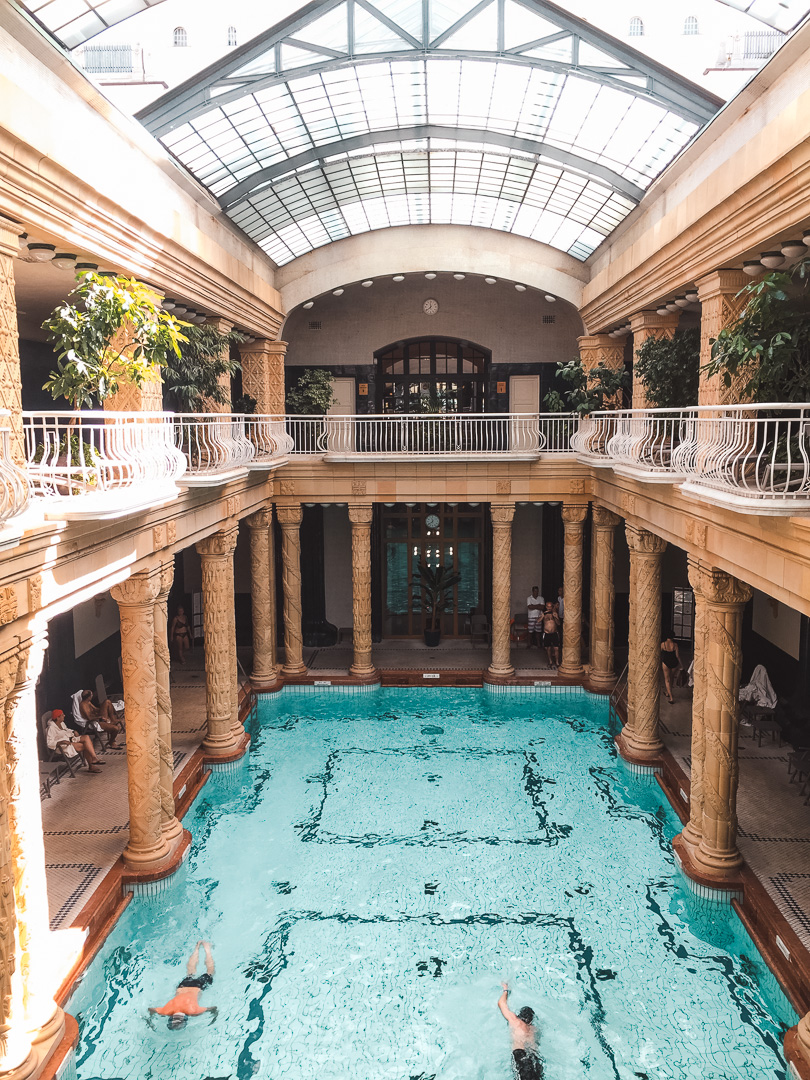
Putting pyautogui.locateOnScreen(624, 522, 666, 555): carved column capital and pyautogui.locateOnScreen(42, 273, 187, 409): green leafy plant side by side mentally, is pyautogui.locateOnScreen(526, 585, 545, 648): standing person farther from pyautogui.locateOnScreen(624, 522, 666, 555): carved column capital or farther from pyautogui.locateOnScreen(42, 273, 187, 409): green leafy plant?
pyautogui.locateOnScreen(42, 273, 187, 409): green leafy plant

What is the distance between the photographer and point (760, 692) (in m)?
13.8

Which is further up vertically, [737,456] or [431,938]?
[737,456]

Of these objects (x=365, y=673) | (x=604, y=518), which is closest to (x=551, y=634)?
(x=604, y=518)

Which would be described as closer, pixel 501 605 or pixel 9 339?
pixel 9 339

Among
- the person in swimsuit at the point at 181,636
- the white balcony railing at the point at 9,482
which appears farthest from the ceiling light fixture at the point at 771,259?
the person in swimsuit at the point at 181,636

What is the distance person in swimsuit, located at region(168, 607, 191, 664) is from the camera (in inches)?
735

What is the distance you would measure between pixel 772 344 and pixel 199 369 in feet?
25.5

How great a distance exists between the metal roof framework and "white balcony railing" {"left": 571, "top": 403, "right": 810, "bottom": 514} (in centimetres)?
Result: 667

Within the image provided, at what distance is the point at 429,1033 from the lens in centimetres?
750

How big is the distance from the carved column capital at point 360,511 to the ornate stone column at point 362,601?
106 mm

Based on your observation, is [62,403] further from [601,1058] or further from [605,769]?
[601,1058]

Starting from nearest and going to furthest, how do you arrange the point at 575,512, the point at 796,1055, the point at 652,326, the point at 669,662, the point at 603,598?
the point at 796,1055, the point at 652,326, the point at 603,598, the point at 669,662, the point at 575,512

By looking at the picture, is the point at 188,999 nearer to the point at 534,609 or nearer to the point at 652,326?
the point at 652,326

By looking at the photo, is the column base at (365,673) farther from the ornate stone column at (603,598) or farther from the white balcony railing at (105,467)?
the white balcony railing at (105,467)
